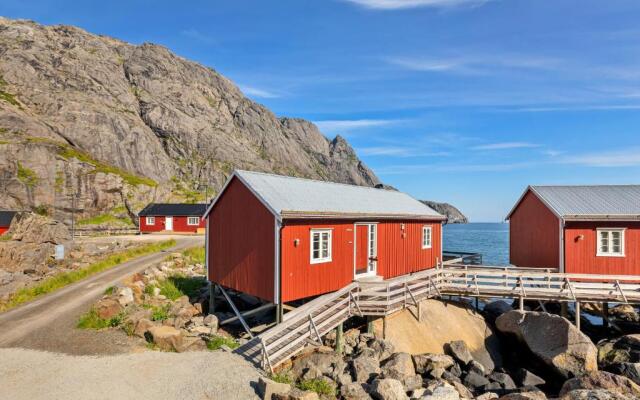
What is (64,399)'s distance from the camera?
10.3 m

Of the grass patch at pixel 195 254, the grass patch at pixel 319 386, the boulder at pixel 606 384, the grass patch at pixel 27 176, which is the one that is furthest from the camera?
the grass patch at pixel 27 176

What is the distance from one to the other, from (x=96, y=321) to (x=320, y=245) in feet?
30.9

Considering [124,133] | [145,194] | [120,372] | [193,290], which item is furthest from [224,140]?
[120,372]

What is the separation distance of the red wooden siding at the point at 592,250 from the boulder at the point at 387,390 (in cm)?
1409

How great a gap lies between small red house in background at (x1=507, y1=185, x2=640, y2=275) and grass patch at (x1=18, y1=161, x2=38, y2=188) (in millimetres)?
71307

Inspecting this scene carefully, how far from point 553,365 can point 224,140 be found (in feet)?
442

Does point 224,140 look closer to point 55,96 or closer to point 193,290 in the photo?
point 55,96

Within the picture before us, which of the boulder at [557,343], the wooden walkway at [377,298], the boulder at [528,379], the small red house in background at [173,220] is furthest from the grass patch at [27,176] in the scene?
the boulder at [528,379]

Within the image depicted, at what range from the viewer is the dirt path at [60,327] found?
13625mm

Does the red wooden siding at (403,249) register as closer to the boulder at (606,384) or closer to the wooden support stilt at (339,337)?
the wooden support stilt at (339,337)

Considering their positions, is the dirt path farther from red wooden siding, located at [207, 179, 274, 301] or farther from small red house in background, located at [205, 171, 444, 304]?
small red house in background, located at [205, 171, 444, 304]

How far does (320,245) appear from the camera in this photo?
55.8 ft

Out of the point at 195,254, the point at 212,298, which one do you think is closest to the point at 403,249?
the point at 212,298

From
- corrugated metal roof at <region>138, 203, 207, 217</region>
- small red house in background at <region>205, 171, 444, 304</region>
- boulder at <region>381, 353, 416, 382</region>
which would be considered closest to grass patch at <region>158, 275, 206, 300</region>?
small red house in background at <region>205, 171, 444, 304</region>
